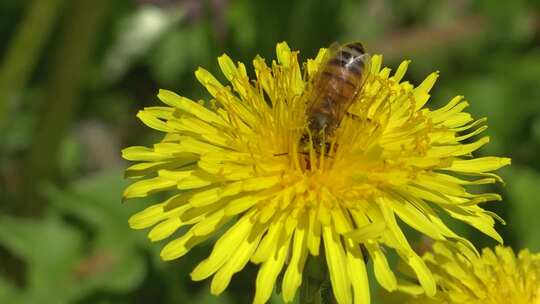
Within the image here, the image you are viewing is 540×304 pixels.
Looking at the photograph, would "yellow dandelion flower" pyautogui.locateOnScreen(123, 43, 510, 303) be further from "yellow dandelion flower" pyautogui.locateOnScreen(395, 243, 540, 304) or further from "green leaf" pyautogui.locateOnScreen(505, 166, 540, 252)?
"green leaf" pyautogui.locateOnScreen(505, 166, 540, 252)

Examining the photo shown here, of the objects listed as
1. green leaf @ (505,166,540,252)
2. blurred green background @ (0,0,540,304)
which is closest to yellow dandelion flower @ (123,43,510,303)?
blurred green background @ (0,0,540,304)

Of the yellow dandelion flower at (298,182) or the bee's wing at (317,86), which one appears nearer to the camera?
the yellow dandelion flower at (298,182)

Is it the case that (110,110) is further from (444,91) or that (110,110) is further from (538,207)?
(538,207)

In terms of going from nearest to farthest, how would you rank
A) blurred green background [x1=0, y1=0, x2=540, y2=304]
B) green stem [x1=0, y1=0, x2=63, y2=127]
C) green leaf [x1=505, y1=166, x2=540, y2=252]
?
green leaf [x1=505, y1=166, x2=540, y2=252] → blurred green background [x1=0, y1=0, x2=540, y2=304] → green stem [x1=0, y1=0, x2=63, y2=127]

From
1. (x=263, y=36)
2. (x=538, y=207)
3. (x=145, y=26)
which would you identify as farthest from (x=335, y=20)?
(x=538, y=207)

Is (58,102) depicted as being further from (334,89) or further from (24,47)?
(334,89)

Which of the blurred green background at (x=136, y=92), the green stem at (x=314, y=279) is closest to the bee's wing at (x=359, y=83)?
the green stem at (x=314, y=279)

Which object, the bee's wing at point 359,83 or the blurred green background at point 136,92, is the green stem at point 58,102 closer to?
the blurred green background at point 136,92
